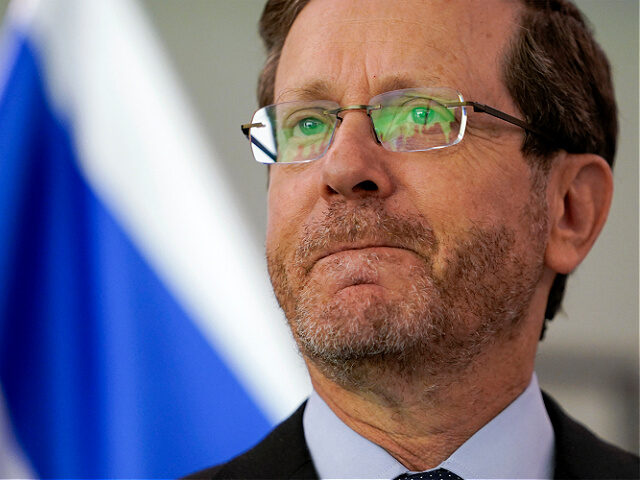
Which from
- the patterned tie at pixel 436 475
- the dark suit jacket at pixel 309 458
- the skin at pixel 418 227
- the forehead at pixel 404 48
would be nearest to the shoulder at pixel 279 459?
the dark suit jacket at pixel 309 458

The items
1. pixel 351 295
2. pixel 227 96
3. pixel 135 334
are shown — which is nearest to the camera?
pixel 351 295

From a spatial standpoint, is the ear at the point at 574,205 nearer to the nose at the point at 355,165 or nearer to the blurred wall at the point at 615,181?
the nose at the point at 355,165

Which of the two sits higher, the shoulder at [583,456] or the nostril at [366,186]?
the nostril at [366,186]

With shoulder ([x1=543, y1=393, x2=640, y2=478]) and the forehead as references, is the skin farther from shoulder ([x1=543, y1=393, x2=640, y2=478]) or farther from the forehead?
shoulder ([x1=543, y1=393, x2=640, y2=478])

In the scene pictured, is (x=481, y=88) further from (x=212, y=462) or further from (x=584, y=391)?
(x=584, y=391)

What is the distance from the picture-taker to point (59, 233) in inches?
93.7

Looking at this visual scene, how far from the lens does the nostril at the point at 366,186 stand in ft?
4.87

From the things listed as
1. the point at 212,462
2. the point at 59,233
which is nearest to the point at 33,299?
the point at 59,233

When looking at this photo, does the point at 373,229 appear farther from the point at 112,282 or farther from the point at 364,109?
the point at 112,282

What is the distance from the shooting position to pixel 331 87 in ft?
5.41

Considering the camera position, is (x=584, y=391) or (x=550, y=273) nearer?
(x=550, y=273)

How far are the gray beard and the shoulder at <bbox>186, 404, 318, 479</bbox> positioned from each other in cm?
25

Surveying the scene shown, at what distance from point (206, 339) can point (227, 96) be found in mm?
1081

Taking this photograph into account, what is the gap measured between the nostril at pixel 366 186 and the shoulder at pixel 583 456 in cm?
81
